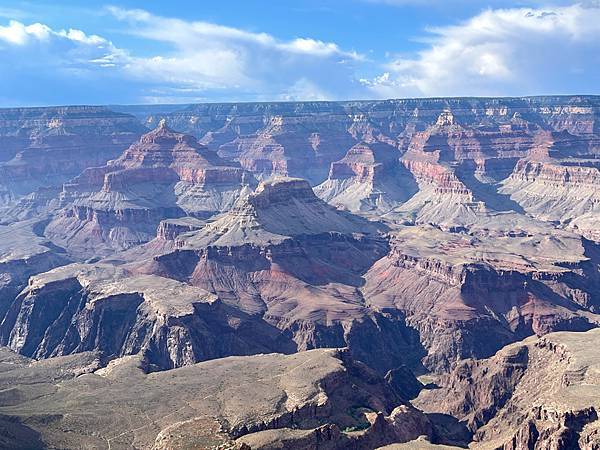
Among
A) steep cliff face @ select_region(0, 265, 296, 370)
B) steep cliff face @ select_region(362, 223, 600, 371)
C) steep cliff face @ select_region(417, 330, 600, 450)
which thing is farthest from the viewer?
steep cliff face @ select_region(362, 223, 600, 371)

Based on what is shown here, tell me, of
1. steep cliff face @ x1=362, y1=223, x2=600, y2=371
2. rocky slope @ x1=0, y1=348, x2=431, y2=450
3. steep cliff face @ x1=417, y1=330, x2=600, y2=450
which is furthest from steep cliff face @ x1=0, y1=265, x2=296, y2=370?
steep cliff face @ x1=417, y1=330, x2=600, y2=450

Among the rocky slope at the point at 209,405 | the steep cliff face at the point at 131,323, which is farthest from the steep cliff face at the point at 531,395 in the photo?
the steep cliff face at the point at 131,323

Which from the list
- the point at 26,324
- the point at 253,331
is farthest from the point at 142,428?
the point at 26,324

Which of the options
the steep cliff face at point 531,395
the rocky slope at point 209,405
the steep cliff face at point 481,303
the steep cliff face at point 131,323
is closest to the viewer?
the rocky slope at point 209,405

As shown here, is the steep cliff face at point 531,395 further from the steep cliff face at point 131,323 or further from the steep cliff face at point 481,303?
the steep cliff face at point 131,323

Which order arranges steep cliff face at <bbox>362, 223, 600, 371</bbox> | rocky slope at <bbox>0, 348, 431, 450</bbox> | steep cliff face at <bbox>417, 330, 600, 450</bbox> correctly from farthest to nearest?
steep cliff face at <bbox>362, 223, 600, 371</bbox> → steep cliff face at <bbox>417, 330, 600, 450</bbox> → rocky slope at <bbox>0, 348, 431, 450</bbox>

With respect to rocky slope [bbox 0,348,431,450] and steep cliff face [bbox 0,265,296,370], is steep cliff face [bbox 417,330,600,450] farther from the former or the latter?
steep cliff face [bbox 0,265,296,370]

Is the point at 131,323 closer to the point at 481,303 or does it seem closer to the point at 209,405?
the point at 209,405

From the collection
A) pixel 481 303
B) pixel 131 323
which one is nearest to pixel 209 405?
pixel 131 323

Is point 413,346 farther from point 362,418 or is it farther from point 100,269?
point 100,269
